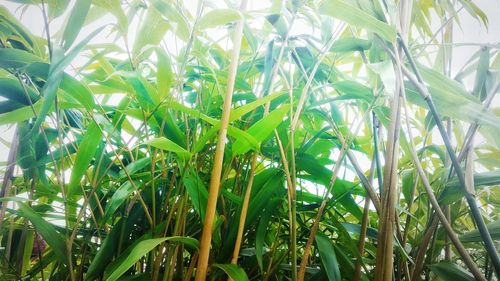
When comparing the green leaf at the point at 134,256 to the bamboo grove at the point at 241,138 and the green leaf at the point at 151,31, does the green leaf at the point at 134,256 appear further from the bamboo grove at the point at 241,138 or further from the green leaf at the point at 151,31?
the green leaf at the point at 151,31

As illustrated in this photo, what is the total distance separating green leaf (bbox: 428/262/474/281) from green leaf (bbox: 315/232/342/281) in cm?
13

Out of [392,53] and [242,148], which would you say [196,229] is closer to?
[242,148]

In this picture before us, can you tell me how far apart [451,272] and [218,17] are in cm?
41

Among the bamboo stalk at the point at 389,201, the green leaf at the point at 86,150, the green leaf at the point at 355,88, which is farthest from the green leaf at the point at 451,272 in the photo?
the green leaf at the point at 86,150

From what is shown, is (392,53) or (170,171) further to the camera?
(170,171)

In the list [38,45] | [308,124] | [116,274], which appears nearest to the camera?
[116,274]

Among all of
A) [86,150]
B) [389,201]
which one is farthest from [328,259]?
[86,150]

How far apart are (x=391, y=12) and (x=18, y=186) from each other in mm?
705

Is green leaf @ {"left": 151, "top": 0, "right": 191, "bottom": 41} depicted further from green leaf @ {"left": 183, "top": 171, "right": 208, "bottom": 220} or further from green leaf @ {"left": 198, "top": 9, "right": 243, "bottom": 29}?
green leaf @ {"left": 183, "top": 171, "right": 208, "bottom": 220}

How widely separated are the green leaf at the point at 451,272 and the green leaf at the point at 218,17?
39 cm

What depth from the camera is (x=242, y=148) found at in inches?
13.2

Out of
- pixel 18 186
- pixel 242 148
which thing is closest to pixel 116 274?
pixel 242 148

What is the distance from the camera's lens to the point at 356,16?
27cm

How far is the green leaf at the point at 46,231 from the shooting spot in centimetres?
34
